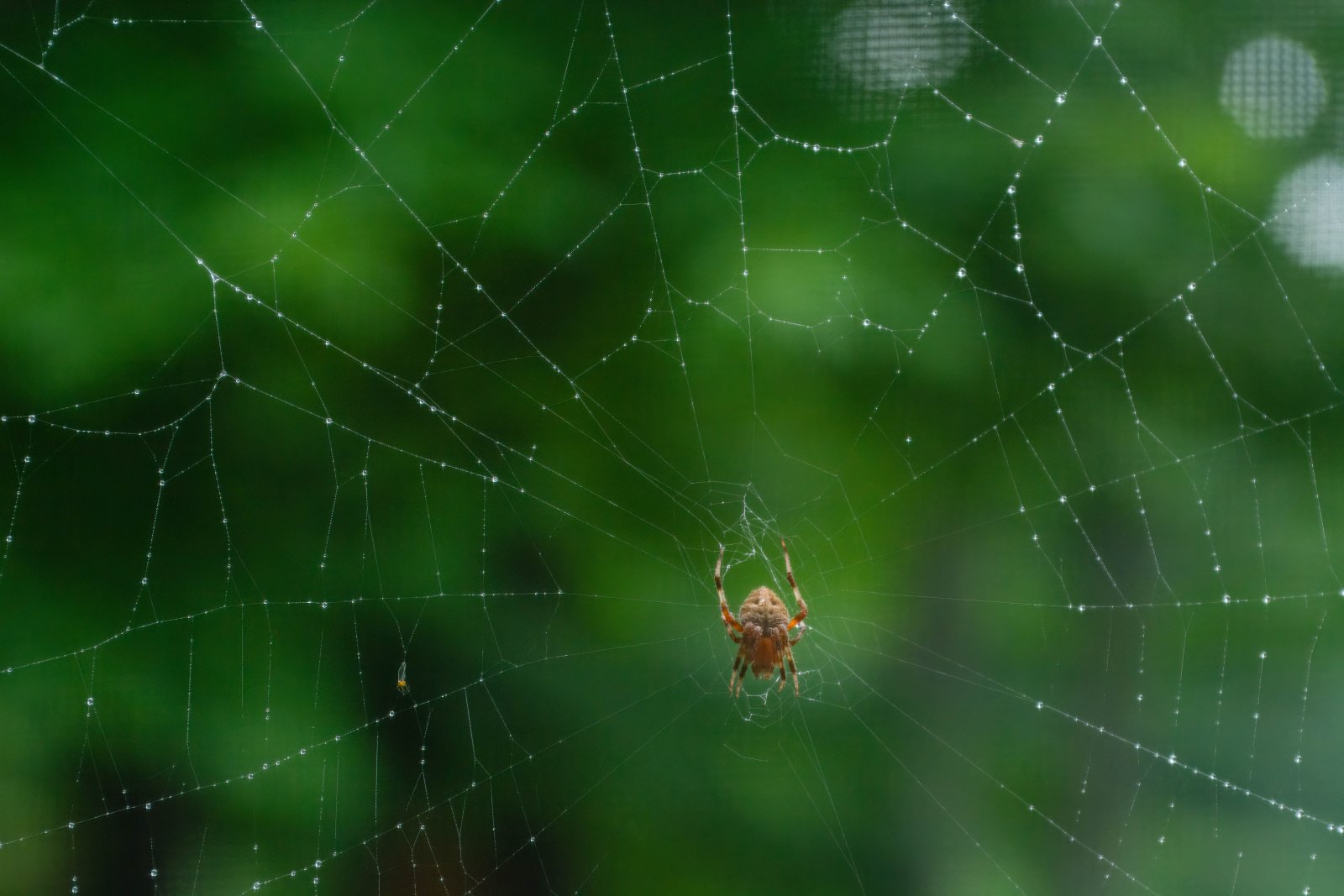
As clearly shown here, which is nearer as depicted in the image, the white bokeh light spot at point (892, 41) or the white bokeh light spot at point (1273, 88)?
the white bokeh light spot at point (892, 41)

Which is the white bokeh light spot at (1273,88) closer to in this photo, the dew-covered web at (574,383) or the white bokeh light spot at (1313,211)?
the dew-covered web at (574,383)

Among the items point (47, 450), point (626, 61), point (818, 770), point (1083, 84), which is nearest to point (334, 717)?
point (47, 450)

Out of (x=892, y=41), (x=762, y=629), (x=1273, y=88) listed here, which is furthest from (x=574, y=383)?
(x=1273, y=88)

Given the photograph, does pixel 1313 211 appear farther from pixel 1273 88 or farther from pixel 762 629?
pixel 762 629

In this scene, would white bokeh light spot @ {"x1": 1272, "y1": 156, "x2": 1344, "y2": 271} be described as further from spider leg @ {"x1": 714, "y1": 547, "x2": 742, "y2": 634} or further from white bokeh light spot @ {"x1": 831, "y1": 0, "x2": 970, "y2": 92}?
spider leg @ {"x1": 714, "y1": 547, "x2": 742, "y2": 634}

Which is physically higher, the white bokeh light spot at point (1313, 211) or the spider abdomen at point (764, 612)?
the white bokeh light spot at point (1313, 211)

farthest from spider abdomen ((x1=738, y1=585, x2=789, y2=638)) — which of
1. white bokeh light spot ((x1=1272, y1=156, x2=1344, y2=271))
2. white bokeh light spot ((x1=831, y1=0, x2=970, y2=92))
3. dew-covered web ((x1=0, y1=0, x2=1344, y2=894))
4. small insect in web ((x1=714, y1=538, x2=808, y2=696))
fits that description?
white bokeh light spot ((x1=1272, y1=156, x2=1344, y2=271))

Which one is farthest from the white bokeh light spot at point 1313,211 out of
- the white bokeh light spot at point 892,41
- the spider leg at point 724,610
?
the spider leg at point 724,610

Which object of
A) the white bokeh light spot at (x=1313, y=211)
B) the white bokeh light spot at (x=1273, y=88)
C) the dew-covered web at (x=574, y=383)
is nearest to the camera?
the dew-covered web at (x=574, y=383)
